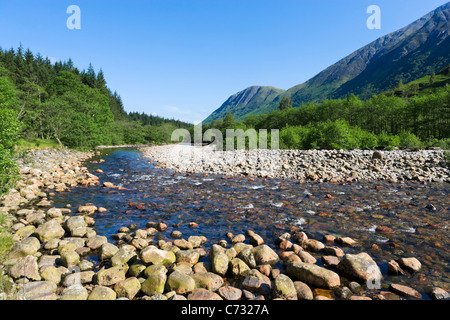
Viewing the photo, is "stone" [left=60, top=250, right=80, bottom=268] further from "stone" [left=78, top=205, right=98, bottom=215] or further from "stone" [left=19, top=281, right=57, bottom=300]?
"stone" [left=78, top=205, right=98, bottom=215]

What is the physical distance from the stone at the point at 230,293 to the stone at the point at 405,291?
3730 millimetres

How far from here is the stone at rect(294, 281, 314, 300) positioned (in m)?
4.84

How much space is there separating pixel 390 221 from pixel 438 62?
941 feet

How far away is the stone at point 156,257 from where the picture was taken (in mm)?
6090

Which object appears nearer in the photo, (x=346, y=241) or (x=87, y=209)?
(x=346, y=241)

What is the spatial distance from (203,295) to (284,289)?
1842 mm

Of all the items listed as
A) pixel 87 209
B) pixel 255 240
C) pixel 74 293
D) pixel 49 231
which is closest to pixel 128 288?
pixel 74 293

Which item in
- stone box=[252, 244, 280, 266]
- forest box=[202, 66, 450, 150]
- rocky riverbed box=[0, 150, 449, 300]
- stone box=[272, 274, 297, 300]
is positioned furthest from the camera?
forest box=[202, 66, 450, 150]

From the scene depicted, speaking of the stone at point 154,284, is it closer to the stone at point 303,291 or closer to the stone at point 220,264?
the stone at point 220,264

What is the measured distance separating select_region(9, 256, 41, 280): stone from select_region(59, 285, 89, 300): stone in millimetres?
1235

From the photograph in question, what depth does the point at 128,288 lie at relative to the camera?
489cm

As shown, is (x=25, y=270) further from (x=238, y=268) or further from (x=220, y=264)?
(x=238, y=268)

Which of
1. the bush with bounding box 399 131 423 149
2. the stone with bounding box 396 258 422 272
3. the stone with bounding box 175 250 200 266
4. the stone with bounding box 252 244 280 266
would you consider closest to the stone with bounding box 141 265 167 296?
the stone with bounding box 175 250 200 266

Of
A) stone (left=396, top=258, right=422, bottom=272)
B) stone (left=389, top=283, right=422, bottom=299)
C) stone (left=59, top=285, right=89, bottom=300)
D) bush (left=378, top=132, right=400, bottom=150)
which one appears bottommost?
stone (left=389, top=283, right=422, bottom=299)
